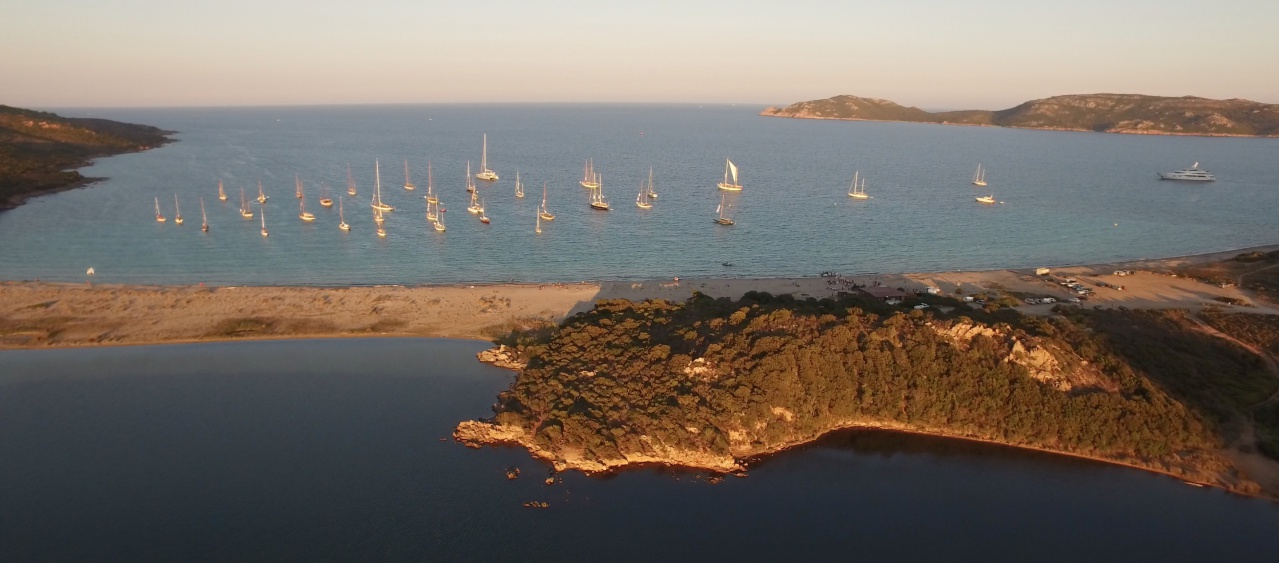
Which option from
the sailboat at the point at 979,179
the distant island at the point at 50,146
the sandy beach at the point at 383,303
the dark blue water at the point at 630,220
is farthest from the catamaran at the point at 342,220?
the sailboat at the point at 979,179

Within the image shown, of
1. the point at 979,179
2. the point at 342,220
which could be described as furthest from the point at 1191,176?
the point at 342,220

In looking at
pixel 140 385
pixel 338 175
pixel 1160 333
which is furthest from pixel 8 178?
pixel 1160 333

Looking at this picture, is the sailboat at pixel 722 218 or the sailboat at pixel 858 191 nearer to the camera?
the sailboat at pixel 722 218

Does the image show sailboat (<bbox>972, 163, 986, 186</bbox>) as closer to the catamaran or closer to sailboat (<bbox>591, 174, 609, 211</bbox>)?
sailboat (<bbox>591, 174, 609, 211</bbox>)

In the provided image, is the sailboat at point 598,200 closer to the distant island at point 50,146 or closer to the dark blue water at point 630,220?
the dark blue water at point 630,220

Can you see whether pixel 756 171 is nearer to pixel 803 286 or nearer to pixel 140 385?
pixel 803 286

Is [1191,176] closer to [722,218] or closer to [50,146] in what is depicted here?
[722,218]
